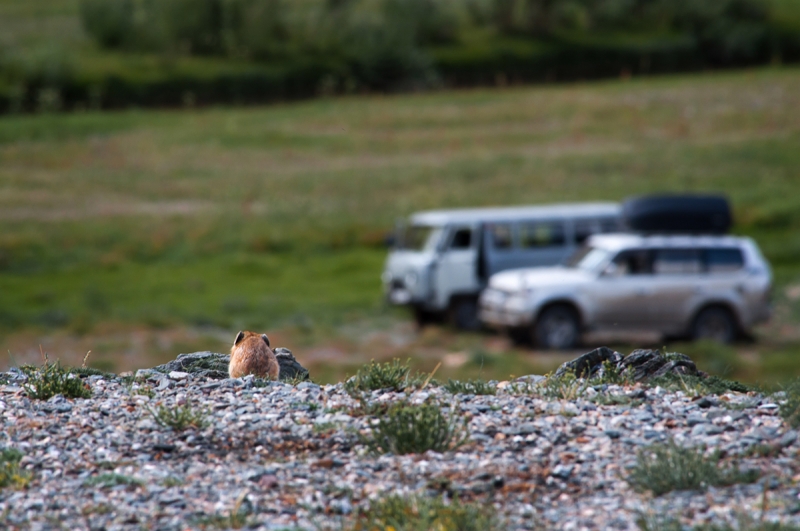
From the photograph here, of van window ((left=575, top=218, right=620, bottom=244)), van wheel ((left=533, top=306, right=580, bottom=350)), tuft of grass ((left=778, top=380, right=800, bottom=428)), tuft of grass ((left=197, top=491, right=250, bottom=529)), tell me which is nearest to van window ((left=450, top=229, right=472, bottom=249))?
van window ((left=575, top=218, right=620, bottom=244))

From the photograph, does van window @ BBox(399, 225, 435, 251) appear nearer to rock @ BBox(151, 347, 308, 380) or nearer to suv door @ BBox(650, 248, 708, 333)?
suv door @ BBox(650, 248, 708, 333)

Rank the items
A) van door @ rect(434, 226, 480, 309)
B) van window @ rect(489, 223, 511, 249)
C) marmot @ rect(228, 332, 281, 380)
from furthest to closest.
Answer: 1. van window @ rect(489, 223, 511, 249)
2. van door @ rect(434, 226, 480, 309)
3. marmot @ rect(228, 332, 281, 380)

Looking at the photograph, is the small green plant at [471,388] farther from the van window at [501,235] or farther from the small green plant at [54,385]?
the van window at [501,235]

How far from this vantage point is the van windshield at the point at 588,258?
20.1 metres

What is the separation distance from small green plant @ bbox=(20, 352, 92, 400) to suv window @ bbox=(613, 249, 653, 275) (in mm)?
14851

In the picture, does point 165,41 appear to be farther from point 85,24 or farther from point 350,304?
point 350,304

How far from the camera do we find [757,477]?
4.94 m

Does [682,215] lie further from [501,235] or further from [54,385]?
[54,385]

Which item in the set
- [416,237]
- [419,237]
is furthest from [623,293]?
[416,237]

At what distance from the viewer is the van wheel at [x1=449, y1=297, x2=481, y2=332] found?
891 inches

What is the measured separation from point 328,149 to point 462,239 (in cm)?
2490

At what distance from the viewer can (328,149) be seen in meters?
46.8

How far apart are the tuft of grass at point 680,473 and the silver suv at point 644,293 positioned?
1469 centimetres

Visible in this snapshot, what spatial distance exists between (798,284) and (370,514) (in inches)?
954
